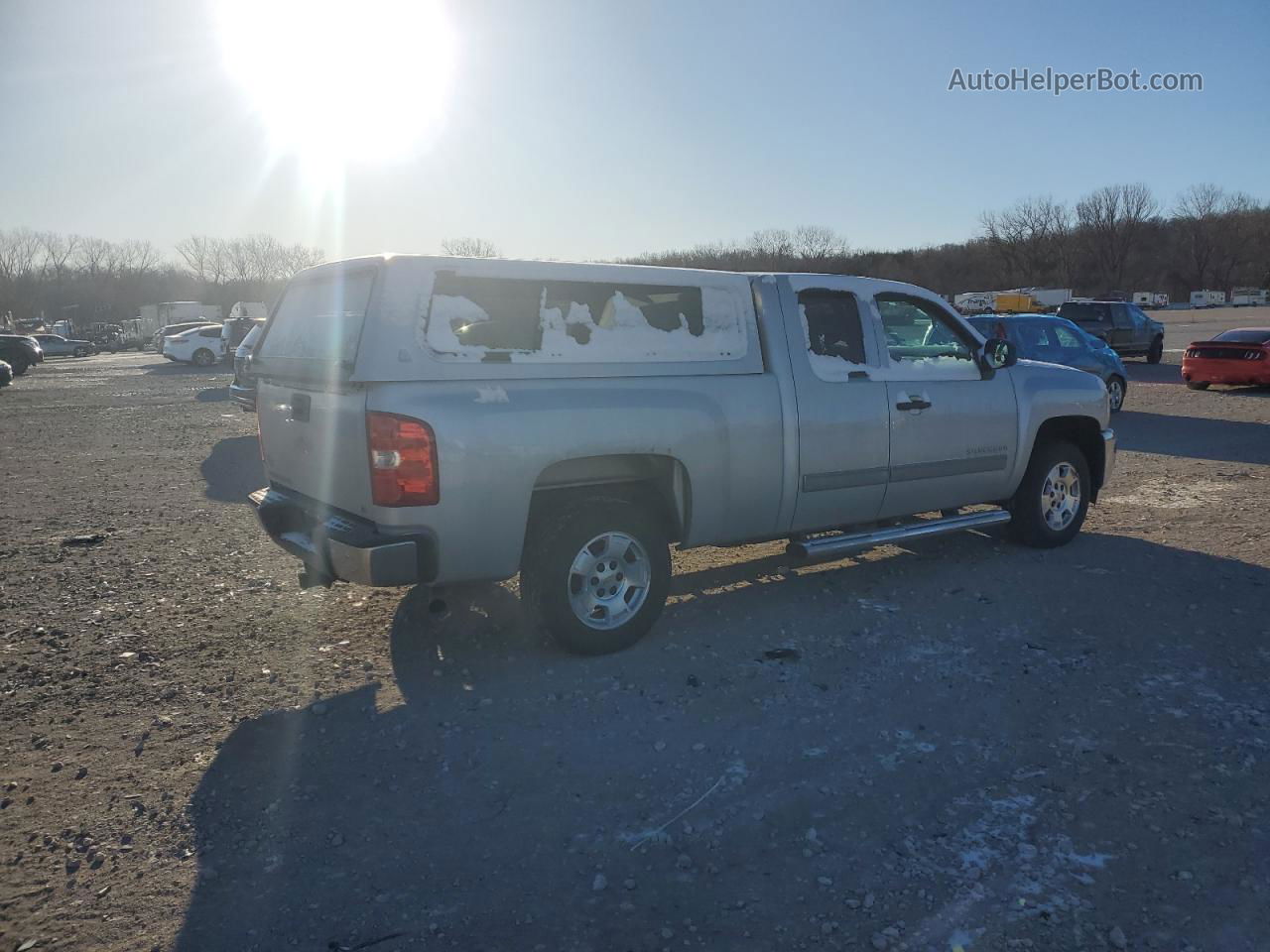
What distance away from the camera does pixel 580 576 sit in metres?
5.01

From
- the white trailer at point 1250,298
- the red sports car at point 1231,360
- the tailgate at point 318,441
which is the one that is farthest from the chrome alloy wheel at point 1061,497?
the white trailer at point 1250,298

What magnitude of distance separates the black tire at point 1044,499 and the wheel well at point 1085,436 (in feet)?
0.30

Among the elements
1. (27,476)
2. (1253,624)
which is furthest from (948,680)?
(27,476)

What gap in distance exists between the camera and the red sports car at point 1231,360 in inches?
734

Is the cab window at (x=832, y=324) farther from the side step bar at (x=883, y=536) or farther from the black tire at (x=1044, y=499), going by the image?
the black tire at (x=1044, y=499)

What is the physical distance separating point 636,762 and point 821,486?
7.92 ft

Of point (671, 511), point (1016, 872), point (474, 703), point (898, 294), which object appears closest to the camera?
point (1016, 872)

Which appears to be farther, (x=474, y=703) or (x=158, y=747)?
(x=474, y=703)

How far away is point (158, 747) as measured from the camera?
4129 mm

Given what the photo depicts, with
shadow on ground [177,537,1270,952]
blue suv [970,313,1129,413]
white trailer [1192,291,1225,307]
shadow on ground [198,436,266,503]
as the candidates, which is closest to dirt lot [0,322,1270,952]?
shadow on ground [177,537,1270,952]

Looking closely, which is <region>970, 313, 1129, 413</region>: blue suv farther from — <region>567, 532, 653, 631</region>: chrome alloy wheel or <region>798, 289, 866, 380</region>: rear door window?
<region>567, 532, 653, 631</region>: chrome alloy wheel

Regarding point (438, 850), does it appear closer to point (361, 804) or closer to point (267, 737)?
point (361, 804)

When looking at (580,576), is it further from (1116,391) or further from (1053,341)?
(1116,391)

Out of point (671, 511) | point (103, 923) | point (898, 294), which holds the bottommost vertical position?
point (103, 923)
